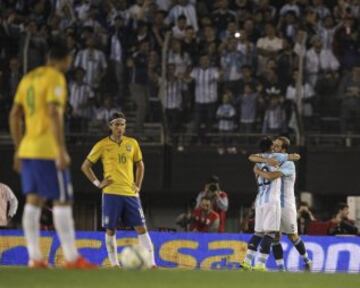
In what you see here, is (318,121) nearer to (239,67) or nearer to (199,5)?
(239,67)

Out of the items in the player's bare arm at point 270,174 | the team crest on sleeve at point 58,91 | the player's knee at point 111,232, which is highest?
the team crest on sleeve at point 58,91

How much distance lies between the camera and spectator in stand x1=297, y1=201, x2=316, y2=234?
72.4 ft

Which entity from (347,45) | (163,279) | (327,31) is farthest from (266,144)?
(327,31)

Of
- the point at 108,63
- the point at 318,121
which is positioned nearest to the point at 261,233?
the point at 318,121

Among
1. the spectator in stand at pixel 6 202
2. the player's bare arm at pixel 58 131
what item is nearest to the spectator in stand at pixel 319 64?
the spectator in stand at pixel 6 202

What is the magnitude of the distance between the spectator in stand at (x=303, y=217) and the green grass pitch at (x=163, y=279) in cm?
704

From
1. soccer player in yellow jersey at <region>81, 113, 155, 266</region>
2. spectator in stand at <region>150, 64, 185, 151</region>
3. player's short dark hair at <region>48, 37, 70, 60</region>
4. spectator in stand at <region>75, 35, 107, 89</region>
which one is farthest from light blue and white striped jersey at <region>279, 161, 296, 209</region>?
spectator in stand at <region>75, 35, 107, 89</region>

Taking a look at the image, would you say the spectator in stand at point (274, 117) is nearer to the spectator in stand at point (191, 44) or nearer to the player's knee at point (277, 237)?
the spectator in stand at point (191, 44)

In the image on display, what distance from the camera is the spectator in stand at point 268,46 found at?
23500mm

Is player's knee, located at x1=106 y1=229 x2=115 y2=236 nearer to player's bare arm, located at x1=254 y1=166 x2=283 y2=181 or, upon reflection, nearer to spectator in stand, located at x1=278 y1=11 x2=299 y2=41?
player's bare arm, located at x1=254 y1=166 x2=283 y2=181

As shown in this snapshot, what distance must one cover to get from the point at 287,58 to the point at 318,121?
1384mm

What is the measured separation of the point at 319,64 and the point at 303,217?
3356 mm

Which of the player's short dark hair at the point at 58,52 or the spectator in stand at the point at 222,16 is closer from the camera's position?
the player's short dark hair at the point at 58,52

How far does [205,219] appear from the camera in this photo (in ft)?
72.0
